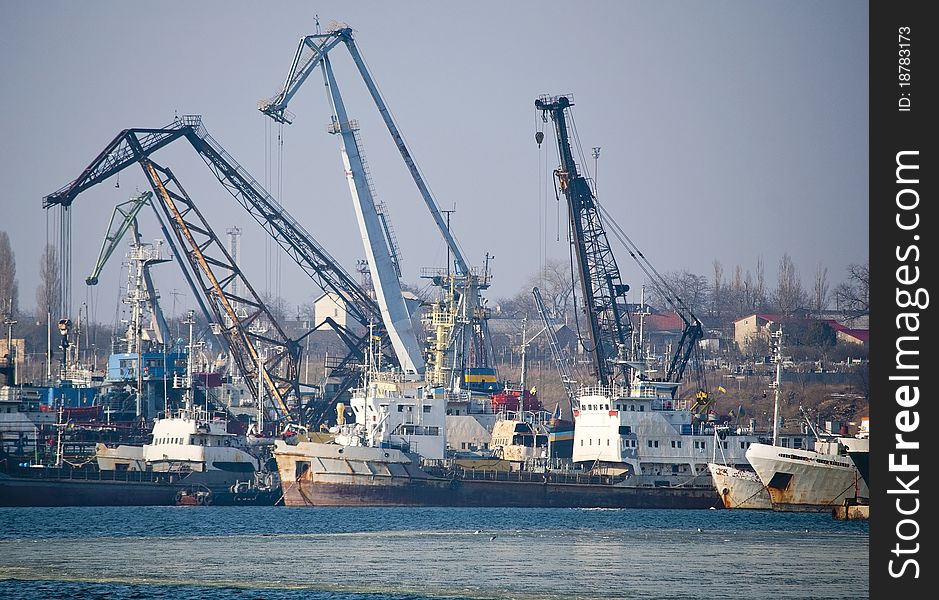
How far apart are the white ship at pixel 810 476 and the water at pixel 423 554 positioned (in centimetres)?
152

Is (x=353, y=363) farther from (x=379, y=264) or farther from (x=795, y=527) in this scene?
(x=795, y=527)

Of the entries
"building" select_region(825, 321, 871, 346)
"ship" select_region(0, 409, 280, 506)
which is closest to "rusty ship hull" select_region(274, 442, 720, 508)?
"ship" select_region(0, 409, 280, 506)

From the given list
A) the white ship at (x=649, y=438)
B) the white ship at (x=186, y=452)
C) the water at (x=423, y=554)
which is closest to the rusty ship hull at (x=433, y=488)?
the white ship at (x=649, y=438)

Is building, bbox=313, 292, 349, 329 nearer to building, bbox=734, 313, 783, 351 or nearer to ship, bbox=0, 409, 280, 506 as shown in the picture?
building, bbox=734, 313, 783, 351

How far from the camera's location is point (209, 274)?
334 feet

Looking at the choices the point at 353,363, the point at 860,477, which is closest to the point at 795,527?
the point at 860,477

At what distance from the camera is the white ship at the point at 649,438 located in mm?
86438

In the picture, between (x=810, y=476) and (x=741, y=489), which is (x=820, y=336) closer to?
(x=741, y=489)

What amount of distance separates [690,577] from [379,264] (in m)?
50.8

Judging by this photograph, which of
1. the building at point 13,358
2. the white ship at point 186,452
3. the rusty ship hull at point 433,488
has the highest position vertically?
the building at point 13,358

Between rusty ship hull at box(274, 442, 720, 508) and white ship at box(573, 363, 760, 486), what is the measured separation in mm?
1126

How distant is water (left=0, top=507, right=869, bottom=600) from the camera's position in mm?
50344

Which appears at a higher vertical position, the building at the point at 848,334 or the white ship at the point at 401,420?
the building at the point at 848,334

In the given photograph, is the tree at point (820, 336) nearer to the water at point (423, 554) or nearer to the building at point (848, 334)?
the building at point (848, 334)
